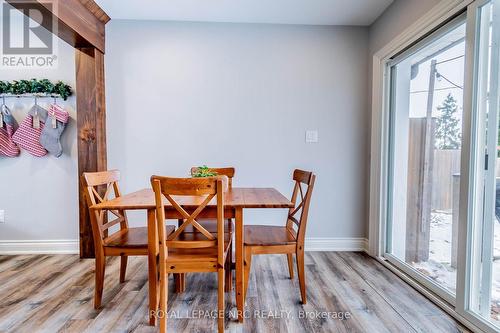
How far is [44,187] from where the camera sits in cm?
287

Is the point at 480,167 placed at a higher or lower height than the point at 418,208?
higher

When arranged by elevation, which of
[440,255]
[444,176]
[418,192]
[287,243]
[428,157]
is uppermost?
[428,157]

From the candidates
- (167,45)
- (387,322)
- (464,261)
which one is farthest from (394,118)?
(167,45)

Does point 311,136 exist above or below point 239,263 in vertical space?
above

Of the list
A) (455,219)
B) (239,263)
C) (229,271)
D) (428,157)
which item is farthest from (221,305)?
(428,157)

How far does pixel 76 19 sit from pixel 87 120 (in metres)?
0.85

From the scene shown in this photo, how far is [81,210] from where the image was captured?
8.89 feet

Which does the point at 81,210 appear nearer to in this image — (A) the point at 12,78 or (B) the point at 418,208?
(A) the point at 12,78

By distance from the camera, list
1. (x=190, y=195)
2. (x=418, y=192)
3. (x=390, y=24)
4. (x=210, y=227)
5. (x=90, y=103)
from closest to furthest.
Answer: (x=190, y=195) < (x=210, y=227) < (x=418, y=192) < (x=390, y=24) < (x=90, y=103)

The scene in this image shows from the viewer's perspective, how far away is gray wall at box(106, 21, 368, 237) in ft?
9.44

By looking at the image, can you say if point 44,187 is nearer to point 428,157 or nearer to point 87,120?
Result: point 87,120

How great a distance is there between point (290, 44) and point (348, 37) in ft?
1.99

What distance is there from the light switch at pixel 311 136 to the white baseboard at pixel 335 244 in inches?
40.4

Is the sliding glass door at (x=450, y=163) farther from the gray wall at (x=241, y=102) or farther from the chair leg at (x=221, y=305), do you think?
the chair leg at (x=221, y=305)
